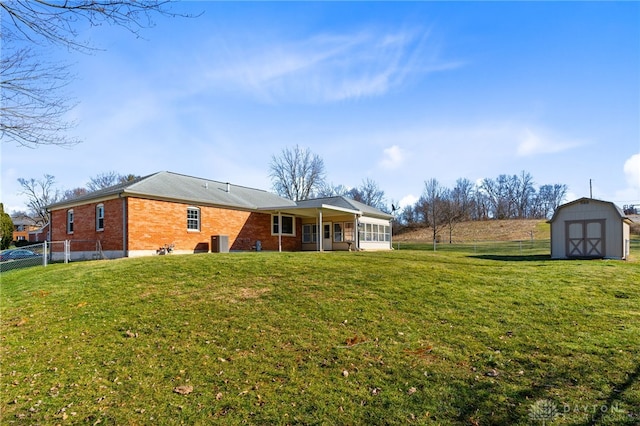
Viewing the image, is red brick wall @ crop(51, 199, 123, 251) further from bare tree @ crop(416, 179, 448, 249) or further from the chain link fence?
bare tree @ crop(416, 179, 448, 249)

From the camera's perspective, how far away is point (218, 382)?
15.9 ft

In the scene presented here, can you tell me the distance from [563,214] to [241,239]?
17577 millimetres

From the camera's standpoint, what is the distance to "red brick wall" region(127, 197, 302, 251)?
17.2 m

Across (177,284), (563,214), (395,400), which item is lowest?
(395,400)

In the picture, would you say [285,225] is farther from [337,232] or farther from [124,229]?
[124,229]

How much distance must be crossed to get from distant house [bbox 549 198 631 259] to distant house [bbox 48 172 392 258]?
11.0 meters

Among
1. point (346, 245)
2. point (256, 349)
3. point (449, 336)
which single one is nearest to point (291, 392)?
point (256, 349)

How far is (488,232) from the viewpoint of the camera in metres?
47.5

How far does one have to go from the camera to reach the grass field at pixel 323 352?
13.9 ft

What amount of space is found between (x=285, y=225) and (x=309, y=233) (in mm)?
2072

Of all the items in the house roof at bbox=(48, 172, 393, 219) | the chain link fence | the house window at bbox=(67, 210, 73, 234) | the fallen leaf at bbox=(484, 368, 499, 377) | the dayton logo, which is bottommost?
the dayton logo

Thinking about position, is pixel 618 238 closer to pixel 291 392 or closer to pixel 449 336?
pixel 449 336

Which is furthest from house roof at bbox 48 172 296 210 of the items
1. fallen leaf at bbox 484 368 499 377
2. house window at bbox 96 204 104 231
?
fallen leaf at bbox 484 368 499 377

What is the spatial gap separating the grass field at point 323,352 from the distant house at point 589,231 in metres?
10.8
